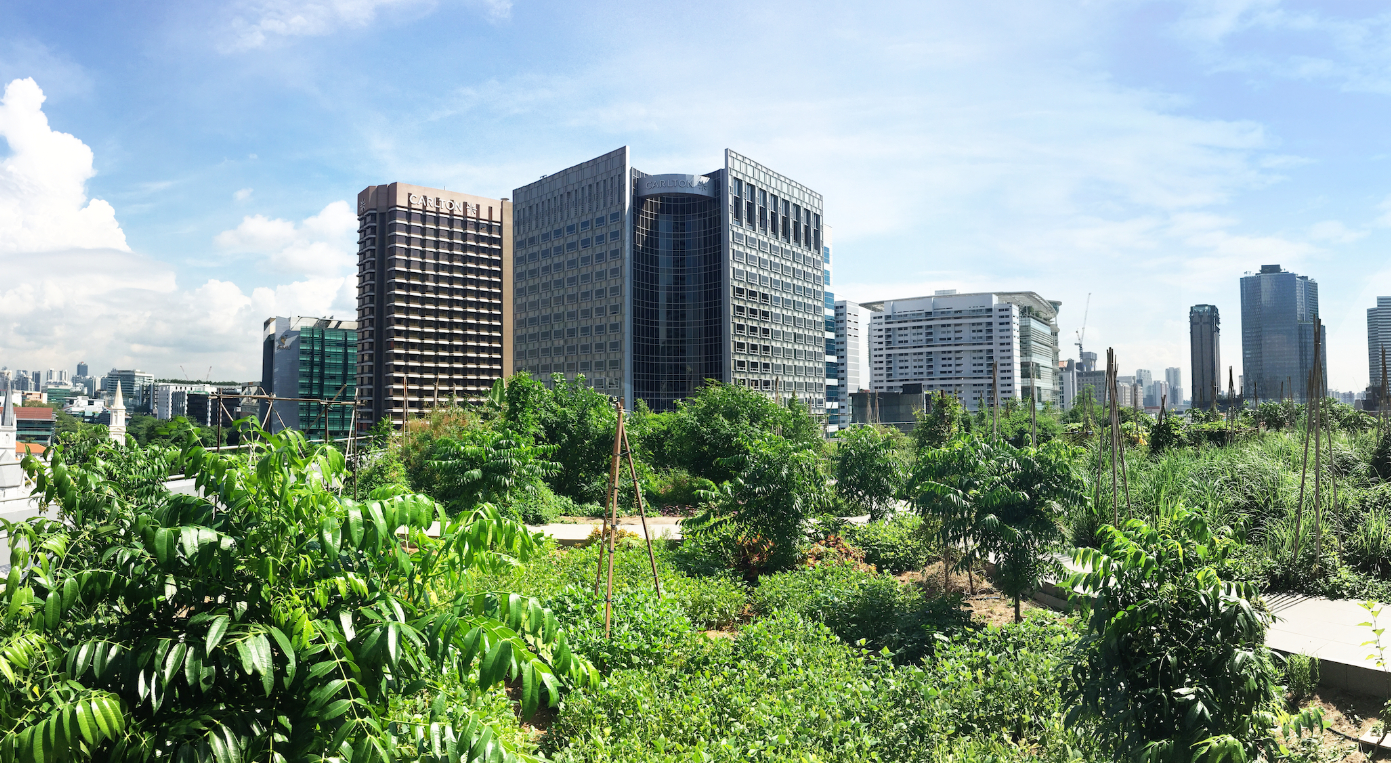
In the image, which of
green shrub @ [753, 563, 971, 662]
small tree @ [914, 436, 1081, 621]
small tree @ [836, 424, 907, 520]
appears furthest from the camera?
small tree @ [836, 424, 907, 520]

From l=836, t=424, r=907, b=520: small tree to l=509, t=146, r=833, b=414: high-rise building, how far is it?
189 ft

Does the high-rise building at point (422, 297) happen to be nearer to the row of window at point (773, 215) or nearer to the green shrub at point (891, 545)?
the row of window at point (773, 215)

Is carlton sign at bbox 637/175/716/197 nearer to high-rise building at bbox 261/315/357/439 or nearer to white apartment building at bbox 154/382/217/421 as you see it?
high-rise building at bbox 261/315/357/439

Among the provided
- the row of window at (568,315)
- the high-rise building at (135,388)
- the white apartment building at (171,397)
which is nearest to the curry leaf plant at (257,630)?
the row of window at (568,315)

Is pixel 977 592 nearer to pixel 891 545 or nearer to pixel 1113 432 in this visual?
pixel 891 545

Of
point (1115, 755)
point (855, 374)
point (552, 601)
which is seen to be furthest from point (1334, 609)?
point (855, 374)

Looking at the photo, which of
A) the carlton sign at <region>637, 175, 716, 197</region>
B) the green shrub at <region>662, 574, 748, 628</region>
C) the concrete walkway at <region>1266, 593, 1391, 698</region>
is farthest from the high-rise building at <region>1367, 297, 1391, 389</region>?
the carlton sign at <region>637, 175, 716, 197</region>

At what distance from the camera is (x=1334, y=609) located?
753 cm

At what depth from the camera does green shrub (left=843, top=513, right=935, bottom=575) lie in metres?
10.3

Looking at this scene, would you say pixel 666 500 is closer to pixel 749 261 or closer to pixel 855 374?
pixel 749 261

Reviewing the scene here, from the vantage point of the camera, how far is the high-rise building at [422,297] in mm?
73688

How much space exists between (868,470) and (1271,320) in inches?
2588

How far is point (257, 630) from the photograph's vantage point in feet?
6.61

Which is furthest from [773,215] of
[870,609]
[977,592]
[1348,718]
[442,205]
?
[1348,718]
